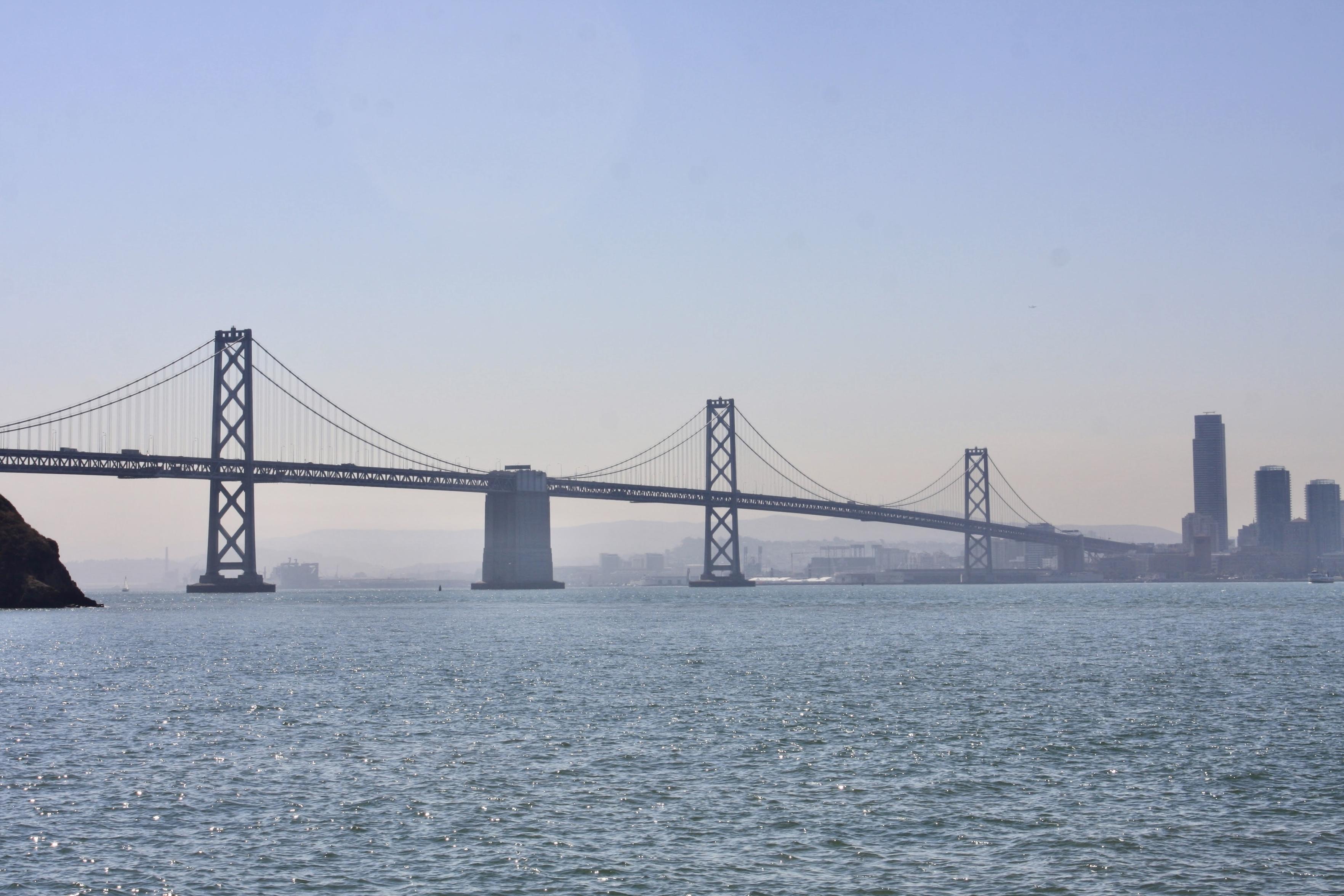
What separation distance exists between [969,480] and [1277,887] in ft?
549

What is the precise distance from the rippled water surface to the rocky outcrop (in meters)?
34.8

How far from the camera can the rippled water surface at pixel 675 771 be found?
1494cm

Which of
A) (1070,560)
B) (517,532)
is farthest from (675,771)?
(1070,560)

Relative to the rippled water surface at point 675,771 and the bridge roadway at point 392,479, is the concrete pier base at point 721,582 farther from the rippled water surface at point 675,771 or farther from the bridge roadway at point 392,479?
the rippled water surface at point 675,771

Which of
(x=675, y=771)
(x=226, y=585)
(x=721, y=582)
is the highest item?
(x=675, y=771)

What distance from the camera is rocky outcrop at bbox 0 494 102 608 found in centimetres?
7744

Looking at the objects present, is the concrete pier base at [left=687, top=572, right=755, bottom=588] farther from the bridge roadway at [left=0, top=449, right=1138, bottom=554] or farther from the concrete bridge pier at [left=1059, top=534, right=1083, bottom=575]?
the concrete bridge pier at [left=1059, top=534, right=1083, bottom=575]

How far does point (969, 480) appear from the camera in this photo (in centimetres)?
17812

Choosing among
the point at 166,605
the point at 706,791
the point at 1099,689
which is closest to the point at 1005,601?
the point at 166,605

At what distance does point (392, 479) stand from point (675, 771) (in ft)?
277

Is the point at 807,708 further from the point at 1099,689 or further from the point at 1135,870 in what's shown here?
the point at 1135,870

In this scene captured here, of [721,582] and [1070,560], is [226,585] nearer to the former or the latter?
[721,582]

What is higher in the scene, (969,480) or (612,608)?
(969,480)

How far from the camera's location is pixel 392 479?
103 m
